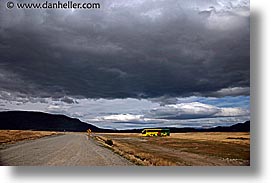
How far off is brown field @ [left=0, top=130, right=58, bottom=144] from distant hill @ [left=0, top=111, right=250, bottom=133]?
0.06 metres

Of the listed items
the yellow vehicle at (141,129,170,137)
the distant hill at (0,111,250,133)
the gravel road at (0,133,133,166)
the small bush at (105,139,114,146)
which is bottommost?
the gravel road at (0,133,133,166)

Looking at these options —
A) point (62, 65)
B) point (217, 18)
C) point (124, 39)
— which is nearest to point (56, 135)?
point (62, 65)

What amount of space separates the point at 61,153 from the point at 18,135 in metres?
0.73

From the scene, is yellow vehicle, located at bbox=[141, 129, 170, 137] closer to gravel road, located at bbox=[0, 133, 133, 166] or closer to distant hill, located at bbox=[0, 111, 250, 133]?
distant hill, located at bbox=[0, 111, 250, 133]

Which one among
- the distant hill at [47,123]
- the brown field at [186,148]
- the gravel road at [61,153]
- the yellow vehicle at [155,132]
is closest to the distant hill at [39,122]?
the distant hill at [47,123]

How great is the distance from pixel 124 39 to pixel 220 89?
156cm

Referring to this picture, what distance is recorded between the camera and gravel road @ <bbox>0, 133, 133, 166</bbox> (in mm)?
8219

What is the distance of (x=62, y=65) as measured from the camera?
8398mm

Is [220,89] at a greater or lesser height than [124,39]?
lesser

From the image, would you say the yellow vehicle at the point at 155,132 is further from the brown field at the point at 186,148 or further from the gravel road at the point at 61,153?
the gravel road at the point at 61,153

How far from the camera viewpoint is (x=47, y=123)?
8.52 meters

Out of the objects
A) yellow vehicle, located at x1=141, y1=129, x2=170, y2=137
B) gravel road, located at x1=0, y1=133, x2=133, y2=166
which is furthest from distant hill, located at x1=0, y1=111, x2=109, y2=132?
yellow vehicle, located at x1=141, y1=129, x2=170, y2=137

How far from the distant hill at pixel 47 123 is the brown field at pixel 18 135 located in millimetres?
60

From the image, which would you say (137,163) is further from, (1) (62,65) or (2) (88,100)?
(1) (62,65)
